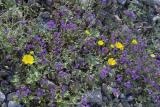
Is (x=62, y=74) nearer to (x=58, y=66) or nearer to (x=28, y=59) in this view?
(x=58, y=66)

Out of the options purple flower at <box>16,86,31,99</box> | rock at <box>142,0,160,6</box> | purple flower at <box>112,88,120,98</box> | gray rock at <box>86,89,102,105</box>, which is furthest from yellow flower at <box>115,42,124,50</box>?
purple flower at <box>16,86,31,99</box>

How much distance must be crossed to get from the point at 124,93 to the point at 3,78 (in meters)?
1.60

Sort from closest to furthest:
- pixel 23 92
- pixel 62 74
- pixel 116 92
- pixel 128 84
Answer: pixel 23 92, pixel 62 74, pixel 116 92, pixel 128 84

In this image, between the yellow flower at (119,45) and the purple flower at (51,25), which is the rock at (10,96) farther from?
the yellow flower at (119,45)

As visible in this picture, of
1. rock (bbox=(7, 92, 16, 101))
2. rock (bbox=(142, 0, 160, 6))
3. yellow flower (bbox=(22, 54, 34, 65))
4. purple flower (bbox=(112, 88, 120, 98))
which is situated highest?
rock (bbox=(142, 0, 160, 6))

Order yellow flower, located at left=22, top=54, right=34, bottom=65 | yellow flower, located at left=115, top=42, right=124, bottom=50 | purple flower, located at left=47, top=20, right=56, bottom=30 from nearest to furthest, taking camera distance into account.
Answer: yellow flower, located at left=22, top=54, right=34, bottom=65, purple flower, located at left=47, top=20, right=56, bottom=30, yellow flower, located at left=115, top=42, right=124, bottom=50

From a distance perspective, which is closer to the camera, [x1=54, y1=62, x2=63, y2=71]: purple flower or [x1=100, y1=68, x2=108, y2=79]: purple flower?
[x1=54, y1=62, x2=63, y2=71]: purple flower

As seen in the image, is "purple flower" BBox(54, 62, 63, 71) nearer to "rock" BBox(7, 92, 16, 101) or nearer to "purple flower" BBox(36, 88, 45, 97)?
"purple flower" BBox(36, 88, 45, 97)

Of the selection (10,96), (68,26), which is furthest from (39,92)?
(68,26)

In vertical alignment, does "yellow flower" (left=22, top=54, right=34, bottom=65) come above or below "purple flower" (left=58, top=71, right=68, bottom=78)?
above

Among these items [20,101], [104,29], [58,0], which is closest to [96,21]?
[104,29]

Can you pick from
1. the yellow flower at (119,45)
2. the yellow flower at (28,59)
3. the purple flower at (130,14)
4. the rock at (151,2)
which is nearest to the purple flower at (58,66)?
the yellow flower at (28,59)

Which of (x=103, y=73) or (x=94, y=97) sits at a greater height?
(x=103, y=73)

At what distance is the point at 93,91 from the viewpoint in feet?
17.4
